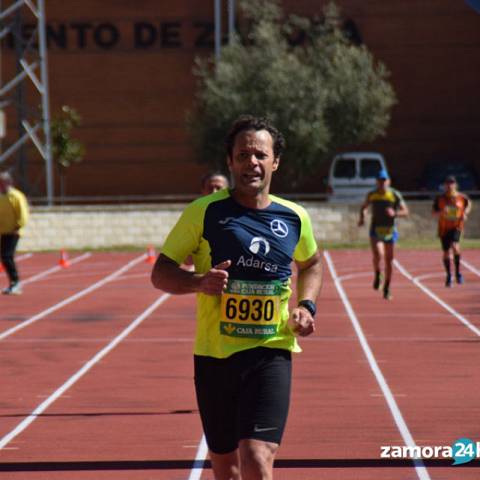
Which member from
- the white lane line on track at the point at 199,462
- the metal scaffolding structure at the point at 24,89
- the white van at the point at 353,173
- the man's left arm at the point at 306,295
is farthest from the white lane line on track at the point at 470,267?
the man's left arm at the point at 306,295

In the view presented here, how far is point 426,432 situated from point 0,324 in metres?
9.06

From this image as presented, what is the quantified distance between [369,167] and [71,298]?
67.5 ft

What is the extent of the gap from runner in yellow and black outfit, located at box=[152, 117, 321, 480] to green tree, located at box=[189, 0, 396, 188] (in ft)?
111

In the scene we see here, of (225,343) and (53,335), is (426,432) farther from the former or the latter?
(53,335)

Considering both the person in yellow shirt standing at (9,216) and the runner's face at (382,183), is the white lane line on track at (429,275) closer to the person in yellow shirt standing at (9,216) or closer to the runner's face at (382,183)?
the runner's face at (382,183)

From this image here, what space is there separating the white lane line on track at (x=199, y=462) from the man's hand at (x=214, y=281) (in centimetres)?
269

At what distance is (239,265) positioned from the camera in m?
5.77

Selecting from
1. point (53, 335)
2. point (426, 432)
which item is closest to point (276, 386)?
point (426, 432)

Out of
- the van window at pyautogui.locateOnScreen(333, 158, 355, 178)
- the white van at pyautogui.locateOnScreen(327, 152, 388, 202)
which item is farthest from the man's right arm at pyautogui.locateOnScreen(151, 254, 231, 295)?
the van window at pyautogui.locateOnScreen(333, 158, 355, 178)

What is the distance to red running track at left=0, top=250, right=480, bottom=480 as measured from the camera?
8398 millimetres

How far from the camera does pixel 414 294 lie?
21312 mm

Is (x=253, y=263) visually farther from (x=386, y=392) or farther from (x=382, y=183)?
(x=382, y=183)

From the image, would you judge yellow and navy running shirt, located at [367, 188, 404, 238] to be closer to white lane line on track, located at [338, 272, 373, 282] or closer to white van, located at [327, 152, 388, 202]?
white lane line on track, located at [338, 272, 373, 282]

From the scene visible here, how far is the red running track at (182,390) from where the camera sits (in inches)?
331
